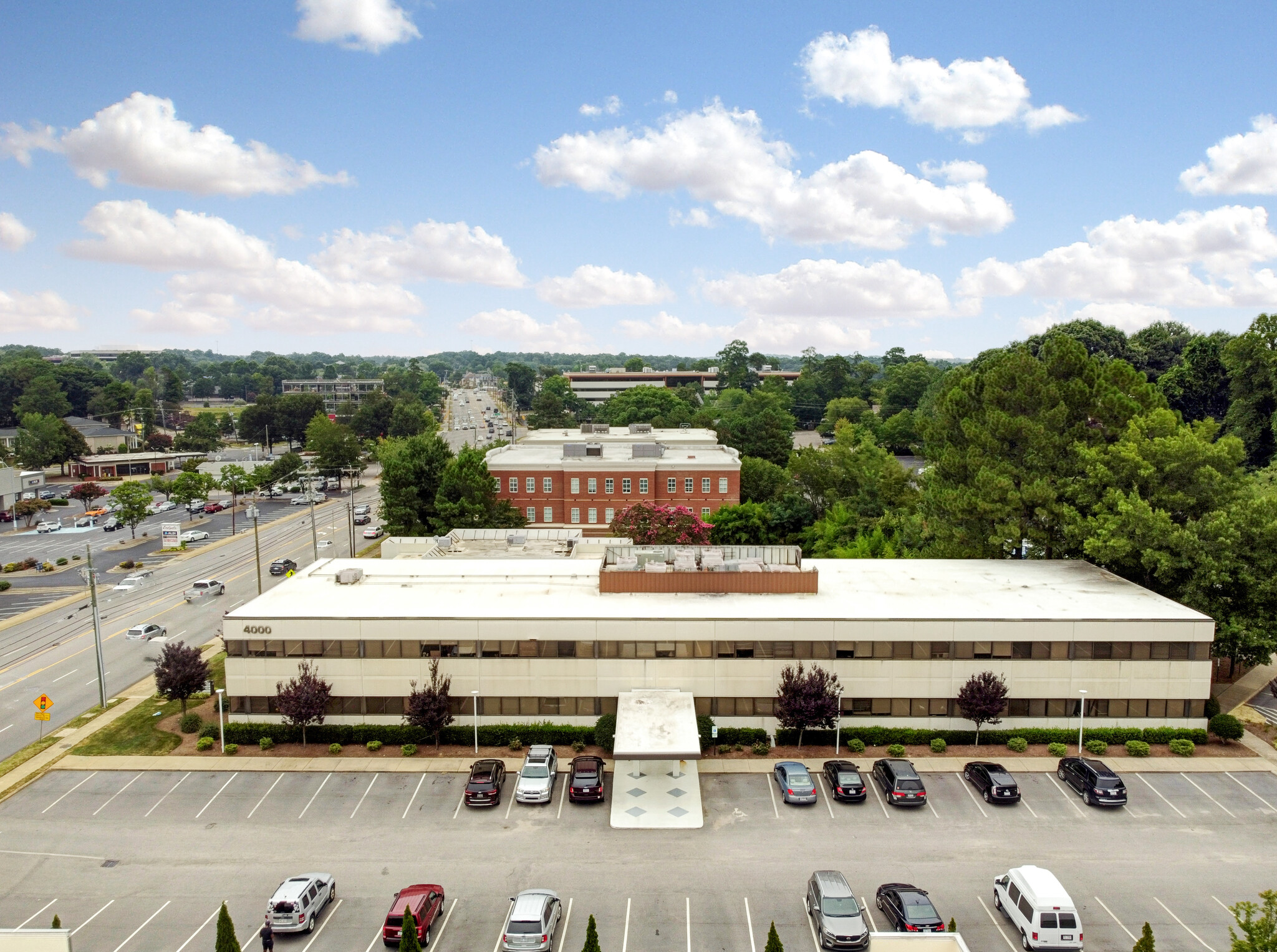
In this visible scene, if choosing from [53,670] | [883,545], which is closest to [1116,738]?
[883,545]

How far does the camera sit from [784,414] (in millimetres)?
127938

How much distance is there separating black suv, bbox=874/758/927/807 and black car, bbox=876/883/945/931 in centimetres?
661

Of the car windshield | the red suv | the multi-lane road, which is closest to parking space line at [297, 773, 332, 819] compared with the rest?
the red suv

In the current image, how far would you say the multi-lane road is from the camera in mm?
44031

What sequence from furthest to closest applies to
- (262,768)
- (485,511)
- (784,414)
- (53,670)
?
(784,414) → (485,511) → (53,670) → (262,768)

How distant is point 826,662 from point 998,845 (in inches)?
400

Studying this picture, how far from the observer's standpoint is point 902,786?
106ft

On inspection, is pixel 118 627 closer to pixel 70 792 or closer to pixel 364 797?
pixel 70 792

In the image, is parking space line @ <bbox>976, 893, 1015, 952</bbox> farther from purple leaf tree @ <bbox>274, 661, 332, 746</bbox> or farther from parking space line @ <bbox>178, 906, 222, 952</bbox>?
purple leaf tree @ <bbox>274, 661, 332, 746</bbox>

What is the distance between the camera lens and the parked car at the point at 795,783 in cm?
3234

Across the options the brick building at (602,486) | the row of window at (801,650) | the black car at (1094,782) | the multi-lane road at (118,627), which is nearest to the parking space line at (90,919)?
the row of window at (801,650)

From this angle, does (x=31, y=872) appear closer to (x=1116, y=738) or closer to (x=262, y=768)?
(x=262, y=768)

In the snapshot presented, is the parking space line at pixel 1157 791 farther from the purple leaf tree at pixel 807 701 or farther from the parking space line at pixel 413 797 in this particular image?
the parking space line at pixel 413 797

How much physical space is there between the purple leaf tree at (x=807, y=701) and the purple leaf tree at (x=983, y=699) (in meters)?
5.72
